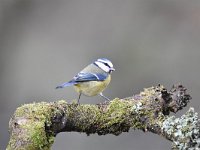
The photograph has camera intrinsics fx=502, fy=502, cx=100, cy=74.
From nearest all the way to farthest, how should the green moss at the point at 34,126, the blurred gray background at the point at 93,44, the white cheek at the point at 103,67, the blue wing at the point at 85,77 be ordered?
1. the green moss at the point at 34,126
2. the blue wing at the point at 85,77
3. the white cheek at the point at 103,67
4. the blurred gray background at the point at 93,44

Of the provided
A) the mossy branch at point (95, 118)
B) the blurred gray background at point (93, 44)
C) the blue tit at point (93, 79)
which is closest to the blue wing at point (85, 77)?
the blue tit at point (93, 79)

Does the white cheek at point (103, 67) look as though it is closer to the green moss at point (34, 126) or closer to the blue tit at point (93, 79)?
the blue tit at point (93, 79)

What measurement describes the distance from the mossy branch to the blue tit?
730mm

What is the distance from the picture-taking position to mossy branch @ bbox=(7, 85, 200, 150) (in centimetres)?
173

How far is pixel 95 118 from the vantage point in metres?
1.97

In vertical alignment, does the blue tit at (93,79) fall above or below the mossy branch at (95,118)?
above

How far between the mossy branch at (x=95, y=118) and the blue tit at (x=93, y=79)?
0.73 m

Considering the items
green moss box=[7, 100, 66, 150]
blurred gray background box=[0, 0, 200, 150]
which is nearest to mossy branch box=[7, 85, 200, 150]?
green moss box=[7, 100, 66, 150]

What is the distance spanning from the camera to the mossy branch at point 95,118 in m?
1.73

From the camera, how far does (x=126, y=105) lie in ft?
6.49

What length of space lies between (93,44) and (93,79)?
356 centimetres

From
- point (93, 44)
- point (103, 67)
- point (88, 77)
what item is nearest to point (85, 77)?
point (88, 77)

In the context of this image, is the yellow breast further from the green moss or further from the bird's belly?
the green moss

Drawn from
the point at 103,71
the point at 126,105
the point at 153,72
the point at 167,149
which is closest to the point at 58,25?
the point at 153,72
